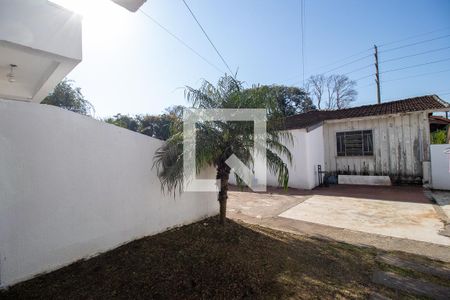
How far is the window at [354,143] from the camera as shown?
12.0 m

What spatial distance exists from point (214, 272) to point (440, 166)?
11463 mm

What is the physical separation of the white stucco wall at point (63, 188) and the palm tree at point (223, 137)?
49 centimetres

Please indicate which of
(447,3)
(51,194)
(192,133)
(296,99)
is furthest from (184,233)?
(296,99)

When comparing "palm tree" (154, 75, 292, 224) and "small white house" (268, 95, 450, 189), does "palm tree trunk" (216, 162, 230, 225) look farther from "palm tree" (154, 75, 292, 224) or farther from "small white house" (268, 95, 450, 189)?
"small white house" (268, 95, 450, 189)

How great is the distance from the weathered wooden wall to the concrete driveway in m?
1.60

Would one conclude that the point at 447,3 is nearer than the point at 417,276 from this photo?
No

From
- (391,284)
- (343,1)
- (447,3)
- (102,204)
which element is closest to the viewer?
(391,284)

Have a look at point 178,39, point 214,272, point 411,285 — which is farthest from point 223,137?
point 178,39

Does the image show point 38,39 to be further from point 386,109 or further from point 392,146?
point 386,109

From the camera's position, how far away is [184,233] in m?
4.78

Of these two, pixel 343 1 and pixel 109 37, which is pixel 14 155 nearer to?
pixel 109 37

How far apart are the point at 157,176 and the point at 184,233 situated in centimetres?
138

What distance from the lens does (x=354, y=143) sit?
1238 cm

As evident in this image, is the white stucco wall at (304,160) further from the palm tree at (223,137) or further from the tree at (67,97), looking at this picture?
the tree at (67,97)
